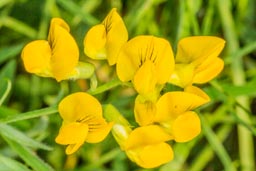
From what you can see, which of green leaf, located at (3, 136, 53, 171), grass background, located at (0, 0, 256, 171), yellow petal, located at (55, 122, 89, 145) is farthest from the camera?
grass background, located at (0, 0, 256, 171)

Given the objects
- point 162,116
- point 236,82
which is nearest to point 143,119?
point 162,116

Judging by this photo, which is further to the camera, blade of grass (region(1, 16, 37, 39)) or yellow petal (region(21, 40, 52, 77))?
blade of grass (region(1, 16, 37, 39))

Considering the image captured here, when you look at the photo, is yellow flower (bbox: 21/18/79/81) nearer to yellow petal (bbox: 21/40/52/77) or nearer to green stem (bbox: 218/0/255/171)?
yellow petal (bbox: 21/40/52/77)

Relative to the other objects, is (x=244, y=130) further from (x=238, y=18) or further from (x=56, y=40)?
(x=56, y=40)

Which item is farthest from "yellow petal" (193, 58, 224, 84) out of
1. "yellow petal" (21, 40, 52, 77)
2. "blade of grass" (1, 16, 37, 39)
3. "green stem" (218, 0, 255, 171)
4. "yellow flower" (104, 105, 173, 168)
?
"blade of grass" (1, 16, 37, 39)

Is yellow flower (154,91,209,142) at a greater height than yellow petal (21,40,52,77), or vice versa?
yellow petal (21,40,52,77)
